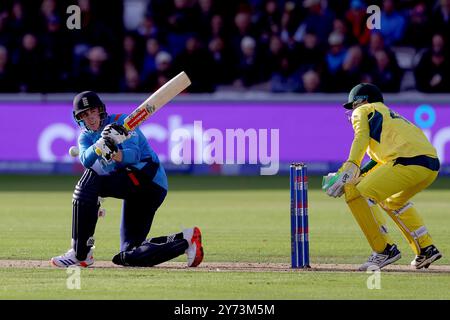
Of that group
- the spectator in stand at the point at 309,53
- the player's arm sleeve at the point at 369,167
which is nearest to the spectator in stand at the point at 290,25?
the spectator in stand at the point at 309,53

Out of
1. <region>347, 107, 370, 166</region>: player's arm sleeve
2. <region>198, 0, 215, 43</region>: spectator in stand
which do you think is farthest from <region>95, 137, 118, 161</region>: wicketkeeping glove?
<region>198, 0, 215, 43</region>: spectator in stand

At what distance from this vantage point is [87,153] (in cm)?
1212

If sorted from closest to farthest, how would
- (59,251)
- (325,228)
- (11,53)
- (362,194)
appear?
(362,194) < (59,251) < (325,228) < (11,53)

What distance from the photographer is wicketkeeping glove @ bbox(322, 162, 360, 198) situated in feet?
39.4

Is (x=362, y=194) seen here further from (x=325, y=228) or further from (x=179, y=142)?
(x=179, y=142)

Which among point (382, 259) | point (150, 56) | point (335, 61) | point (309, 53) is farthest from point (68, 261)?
point (150, 56)

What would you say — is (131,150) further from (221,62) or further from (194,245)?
(221,62)

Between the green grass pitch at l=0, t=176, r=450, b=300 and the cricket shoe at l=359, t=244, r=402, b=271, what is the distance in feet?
0.98

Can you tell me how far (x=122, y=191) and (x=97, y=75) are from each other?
13.3 m

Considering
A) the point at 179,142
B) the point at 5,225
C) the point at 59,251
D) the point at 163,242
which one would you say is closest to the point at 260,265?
the point at 163,242

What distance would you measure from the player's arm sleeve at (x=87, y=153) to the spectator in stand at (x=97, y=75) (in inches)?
508

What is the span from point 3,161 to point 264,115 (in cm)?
535

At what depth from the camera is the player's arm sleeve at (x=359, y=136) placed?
11977 millimetres

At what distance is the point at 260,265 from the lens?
12805 millimetres
